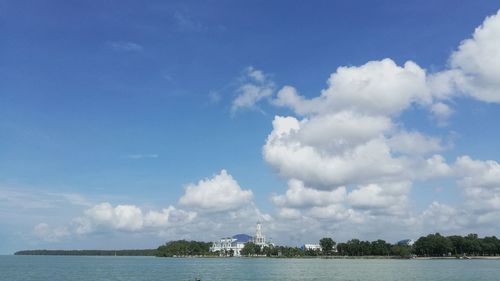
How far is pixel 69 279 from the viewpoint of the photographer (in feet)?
351

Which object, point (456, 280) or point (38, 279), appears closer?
point (456, 280)

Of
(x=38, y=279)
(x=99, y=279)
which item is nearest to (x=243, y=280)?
(x=99, y=279)

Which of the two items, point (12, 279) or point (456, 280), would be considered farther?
point (12, 279)

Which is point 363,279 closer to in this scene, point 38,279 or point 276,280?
point 276,280

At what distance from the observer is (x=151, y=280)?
102 meters

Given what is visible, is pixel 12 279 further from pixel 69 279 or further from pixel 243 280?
pixel 243 280

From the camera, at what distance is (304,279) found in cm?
9900

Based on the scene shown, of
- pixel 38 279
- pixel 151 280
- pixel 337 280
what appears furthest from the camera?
pixel 38 279

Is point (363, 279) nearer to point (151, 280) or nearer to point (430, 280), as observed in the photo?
point (430, 280)

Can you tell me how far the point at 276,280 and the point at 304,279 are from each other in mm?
5464

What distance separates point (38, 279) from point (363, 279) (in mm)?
67321

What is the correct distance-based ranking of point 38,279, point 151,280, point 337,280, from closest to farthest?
point 337,280, point 151,280, point 38,279

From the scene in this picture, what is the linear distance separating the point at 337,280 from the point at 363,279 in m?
7.14

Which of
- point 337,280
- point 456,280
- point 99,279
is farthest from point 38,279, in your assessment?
point 456,280
